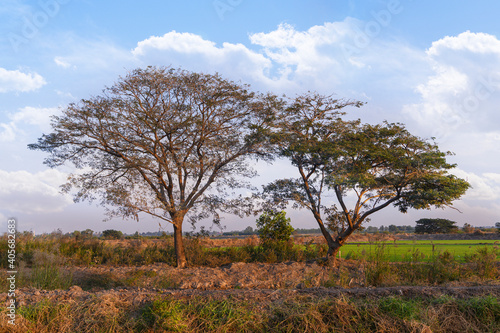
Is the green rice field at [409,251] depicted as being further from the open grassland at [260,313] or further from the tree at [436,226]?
the tree at [436,226]

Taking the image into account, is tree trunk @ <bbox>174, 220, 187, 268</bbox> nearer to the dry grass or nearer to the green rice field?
the green rice field

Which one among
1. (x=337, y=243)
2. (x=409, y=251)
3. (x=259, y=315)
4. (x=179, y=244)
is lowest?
(x=259, y=315)

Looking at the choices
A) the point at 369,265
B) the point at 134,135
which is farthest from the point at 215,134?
the point at 369,265

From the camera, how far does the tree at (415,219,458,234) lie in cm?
4009

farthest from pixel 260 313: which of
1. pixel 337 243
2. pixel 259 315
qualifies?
pixel 337 243

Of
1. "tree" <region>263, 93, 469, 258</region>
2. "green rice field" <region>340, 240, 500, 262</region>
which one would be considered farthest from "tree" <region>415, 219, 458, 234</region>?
"tree" <region>263, 93, 469, 258</region>

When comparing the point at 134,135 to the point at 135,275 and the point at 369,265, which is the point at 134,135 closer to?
the point at 135,275

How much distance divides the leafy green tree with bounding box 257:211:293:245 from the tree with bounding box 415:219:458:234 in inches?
1174

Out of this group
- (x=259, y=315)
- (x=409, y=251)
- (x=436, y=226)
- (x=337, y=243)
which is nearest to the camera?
(x=259, y=315)

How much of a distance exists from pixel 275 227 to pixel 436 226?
102ft

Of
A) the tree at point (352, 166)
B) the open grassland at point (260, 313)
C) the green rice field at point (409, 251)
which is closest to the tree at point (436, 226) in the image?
the green rice field at point (409, 251)

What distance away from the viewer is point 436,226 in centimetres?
4081

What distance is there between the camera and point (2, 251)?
16062mm

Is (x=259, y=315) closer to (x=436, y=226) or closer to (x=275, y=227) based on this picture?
(x=275, y=227)
